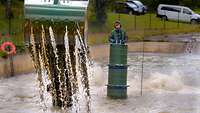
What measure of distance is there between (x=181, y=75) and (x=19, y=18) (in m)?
19.4

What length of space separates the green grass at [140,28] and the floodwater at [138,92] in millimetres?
9209

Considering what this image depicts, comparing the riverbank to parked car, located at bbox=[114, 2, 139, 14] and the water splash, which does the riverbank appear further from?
parked car, located at bbox=[114, 2, 139, 14]

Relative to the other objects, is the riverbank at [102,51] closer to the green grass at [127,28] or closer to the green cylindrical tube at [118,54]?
the green grass at [127,28]

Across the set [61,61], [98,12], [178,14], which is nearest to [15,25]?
[98,12]

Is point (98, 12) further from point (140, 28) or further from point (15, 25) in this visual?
point (15, 25)

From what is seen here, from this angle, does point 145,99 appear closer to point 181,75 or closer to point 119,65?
point 119,65

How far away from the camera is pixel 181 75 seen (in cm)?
2361

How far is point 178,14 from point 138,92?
128 ft

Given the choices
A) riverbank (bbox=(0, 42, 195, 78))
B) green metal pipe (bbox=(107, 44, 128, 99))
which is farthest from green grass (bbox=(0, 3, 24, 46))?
green metal pipe (bbox=(107, 44, 128, 99))

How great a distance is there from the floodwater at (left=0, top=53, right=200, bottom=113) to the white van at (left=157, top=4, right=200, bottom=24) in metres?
30.0

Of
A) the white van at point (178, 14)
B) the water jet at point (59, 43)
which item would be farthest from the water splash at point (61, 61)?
the white van at point (178, 14)

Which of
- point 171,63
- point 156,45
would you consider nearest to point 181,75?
point 171,63

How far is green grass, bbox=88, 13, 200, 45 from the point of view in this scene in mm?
37991

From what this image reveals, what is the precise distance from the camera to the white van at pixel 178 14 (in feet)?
187
